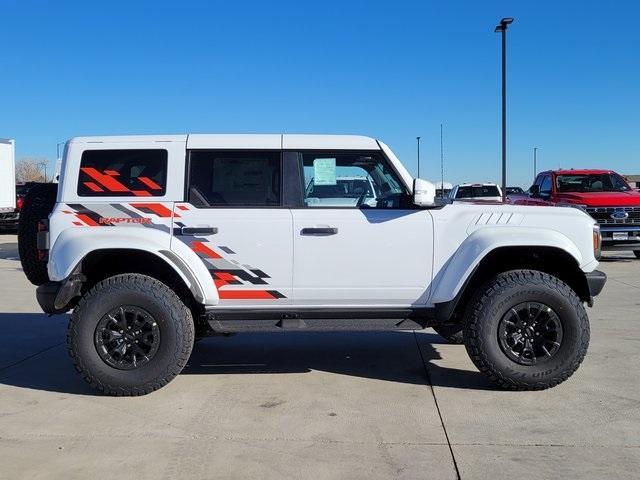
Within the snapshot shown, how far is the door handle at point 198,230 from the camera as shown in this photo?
5.10m

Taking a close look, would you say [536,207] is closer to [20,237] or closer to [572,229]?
[572,229]

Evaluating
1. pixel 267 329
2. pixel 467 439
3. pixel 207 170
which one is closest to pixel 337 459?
pixel 467 439

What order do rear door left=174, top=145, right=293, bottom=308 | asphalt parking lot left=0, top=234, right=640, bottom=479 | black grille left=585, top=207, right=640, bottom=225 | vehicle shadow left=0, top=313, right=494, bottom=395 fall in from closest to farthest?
asphalt parking lot left=0, top=234, right=640, bottom=479
rear door left=174, top=145, right=293, bottom=308
vehicle shadow left=0, top=313, right=494, bottom=395
black grille left=585, top=207, right=640, bottom=225

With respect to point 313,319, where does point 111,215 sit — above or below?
above

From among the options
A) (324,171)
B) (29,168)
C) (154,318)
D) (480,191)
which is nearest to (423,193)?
(324,171)

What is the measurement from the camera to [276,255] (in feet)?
17.0

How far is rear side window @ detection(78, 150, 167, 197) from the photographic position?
17.1 ft

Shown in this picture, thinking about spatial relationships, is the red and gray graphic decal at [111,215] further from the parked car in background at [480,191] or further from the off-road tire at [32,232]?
the parked car in background at [480,191]

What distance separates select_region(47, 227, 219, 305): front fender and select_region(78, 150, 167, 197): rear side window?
329mm

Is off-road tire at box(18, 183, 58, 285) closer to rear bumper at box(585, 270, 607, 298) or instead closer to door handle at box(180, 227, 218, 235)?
door handle at box(180, 227, 218, 235)

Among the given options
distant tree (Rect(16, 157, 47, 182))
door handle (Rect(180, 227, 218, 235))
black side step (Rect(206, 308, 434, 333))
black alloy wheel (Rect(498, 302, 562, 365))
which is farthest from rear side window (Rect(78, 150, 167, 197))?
distant tree (Rect(16, 157, 47, 182))

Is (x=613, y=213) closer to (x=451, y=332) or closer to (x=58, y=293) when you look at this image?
(x=451, y=332)

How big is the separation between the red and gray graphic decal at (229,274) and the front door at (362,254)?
10.7 inches

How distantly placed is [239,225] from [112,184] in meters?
1.09
